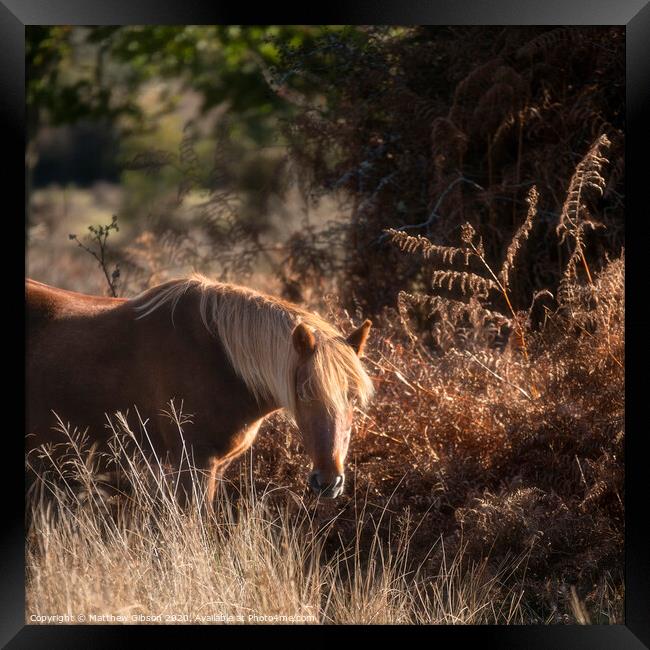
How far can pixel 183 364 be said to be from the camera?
4.23 metres

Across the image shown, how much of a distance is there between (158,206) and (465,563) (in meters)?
6.17

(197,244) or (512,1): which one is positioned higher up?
(512,1)

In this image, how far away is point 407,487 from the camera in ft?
15.3

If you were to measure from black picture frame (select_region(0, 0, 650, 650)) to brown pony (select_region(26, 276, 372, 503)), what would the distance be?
2.68 feet

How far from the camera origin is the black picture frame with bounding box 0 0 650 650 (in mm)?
3420

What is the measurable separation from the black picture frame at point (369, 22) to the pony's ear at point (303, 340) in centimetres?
120

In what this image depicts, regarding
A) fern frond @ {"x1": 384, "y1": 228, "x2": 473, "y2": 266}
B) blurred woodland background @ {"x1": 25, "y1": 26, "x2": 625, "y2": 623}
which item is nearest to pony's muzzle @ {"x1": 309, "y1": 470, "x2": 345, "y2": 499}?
blurred woodland background @ {"x1": 25, "y1": 26, "x2": 625, "y2": 623}

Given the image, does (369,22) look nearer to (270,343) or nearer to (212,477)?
(270,343)

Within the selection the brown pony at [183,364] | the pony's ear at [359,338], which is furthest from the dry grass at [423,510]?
the pony's ear at [359,338]

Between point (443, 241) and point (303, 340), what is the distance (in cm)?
211

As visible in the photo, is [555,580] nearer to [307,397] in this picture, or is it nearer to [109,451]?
[307,397]

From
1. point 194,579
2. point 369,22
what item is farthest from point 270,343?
point 369,22

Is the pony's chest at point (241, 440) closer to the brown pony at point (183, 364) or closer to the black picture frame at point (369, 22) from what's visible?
the brown pony at point (183, 364)

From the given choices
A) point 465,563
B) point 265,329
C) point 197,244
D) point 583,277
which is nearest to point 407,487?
point 465,563
